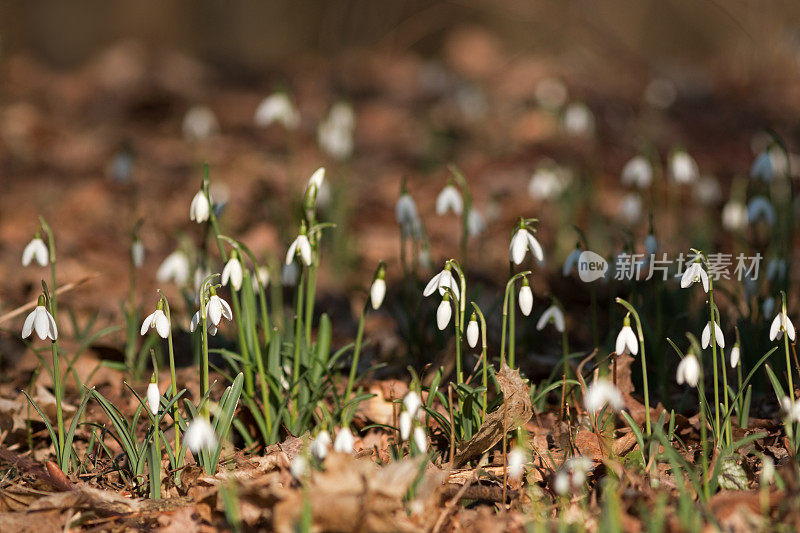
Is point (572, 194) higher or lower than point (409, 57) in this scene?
lower

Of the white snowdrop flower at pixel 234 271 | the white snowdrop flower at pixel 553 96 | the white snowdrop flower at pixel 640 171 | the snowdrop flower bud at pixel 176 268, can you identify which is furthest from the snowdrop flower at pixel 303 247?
the white snowdrop flower at pixel 553 96

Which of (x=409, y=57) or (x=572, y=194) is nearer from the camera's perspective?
(x=572, y=194)

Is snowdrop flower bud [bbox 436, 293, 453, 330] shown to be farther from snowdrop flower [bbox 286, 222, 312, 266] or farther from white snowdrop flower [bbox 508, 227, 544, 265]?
snowdrop flower [bbox 286, 222, 312, 266]

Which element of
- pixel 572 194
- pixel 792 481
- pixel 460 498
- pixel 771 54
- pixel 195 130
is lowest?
pixel 460 498

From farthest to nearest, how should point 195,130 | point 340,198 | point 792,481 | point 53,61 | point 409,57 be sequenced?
point 409,57, point 53,61, point 195,130, point 340,198, point 792,481

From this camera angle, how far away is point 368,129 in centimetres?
648

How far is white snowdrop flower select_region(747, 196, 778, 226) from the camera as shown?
2842mm

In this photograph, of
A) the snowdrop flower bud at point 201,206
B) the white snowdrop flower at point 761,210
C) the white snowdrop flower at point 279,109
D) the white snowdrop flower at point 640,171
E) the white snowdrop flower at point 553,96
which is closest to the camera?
the snowdrop flower bud at point 201,206

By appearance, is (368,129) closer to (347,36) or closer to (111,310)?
(347,36)

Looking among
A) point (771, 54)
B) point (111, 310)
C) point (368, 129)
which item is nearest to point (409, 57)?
point (368, 129)

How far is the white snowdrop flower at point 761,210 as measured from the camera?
2.84m

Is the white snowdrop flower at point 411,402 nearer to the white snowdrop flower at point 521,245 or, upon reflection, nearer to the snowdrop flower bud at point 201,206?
the white snowdrop flower at point 521,245

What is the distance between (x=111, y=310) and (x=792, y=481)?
2.88 meters

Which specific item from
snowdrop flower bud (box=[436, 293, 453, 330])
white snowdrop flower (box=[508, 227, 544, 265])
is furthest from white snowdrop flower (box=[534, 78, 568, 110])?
snowdrop flower bud (box=[436, 293, 453, 330])
